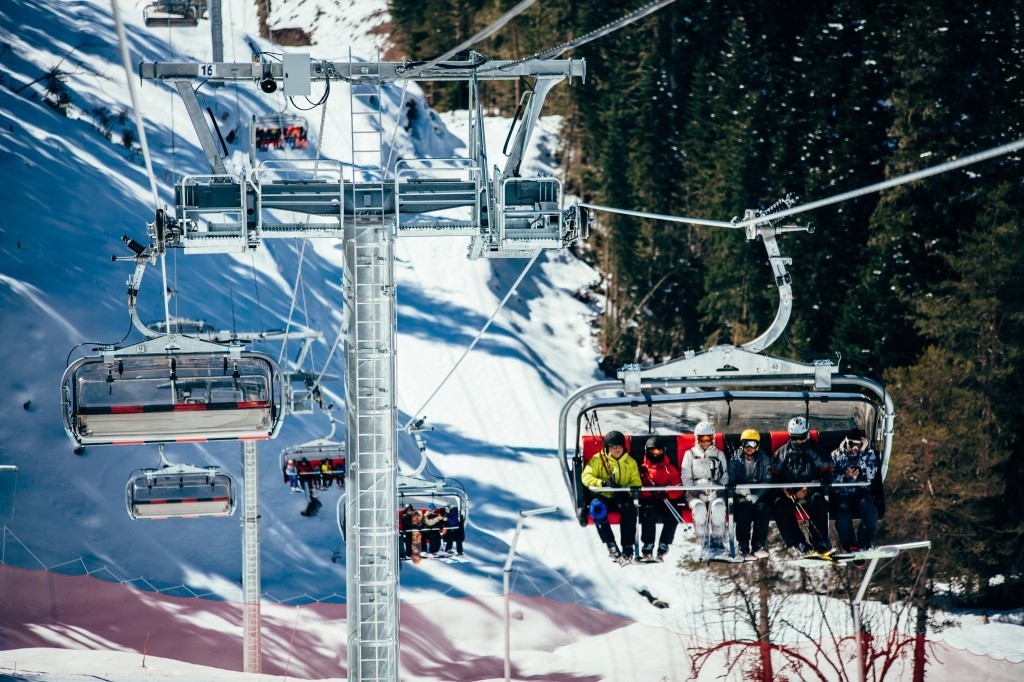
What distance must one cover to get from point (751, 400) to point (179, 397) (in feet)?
18.4

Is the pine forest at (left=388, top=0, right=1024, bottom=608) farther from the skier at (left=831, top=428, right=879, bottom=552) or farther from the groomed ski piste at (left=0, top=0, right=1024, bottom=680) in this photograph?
the skier at (left=831, top=428, right=879, bottom=552)

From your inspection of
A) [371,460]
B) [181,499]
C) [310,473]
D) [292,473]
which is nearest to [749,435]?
[371,460]

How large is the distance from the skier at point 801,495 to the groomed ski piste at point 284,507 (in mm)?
14759

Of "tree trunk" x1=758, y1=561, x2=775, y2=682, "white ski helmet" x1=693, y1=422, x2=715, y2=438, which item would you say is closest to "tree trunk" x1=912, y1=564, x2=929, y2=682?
"tree trunk" x1=758, y1=561, x2=775, y2=682

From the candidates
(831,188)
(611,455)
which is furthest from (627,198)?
(611,455)

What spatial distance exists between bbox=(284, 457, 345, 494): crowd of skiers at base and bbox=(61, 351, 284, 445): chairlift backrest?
1061 centimetres

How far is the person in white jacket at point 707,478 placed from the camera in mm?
14781

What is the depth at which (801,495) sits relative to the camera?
1504 cm

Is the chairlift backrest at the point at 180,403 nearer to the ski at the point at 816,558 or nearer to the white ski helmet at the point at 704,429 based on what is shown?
the white ski helmet at the point at 704,429

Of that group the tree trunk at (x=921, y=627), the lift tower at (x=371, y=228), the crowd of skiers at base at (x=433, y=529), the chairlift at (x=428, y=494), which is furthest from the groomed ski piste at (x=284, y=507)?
the lift tower at (x=371, y=228)

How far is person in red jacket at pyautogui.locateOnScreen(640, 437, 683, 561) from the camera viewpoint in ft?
49.5

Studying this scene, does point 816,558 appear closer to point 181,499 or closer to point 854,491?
point 854,491

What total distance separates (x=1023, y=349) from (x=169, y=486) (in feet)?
67.0

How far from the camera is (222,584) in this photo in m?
32.7
